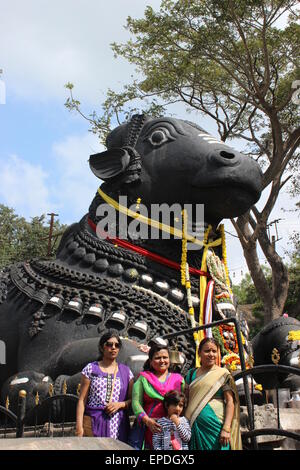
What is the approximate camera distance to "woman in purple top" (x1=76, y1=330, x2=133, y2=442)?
4.15 metres

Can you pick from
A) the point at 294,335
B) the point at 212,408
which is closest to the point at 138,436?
the point at 212,408

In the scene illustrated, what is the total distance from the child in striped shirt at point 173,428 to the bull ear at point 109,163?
10.9ft

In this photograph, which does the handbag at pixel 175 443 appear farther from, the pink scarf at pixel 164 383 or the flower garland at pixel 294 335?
the flower garland at pixel 294 335

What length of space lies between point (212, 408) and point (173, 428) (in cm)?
42

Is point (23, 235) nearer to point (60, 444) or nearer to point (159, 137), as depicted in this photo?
point (159, 137)

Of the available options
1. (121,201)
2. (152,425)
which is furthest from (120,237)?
(152,425)

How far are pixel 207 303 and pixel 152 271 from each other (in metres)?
0.70

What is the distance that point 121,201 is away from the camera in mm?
6633

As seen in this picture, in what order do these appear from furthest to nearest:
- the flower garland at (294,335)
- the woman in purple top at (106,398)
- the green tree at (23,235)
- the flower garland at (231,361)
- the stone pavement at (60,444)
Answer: the green tree at (23,235) < the flower garland at (294,335) < the flower garland at (231,361) < the woman in purple top at (106,398) < the stone pavement at (60,444)

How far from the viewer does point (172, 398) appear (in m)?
4.00

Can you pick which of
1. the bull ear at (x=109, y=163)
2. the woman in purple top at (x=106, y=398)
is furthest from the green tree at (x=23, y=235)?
the woman in purple top at (x=106, y=398)

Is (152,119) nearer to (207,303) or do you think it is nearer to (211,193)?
(211,193)

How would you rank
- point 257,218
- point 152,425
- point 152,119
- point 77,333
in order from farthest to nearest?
point 257,218, point 152,119, point 77,333, point 152,425

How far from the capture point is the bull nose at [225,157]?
626 centimetres
